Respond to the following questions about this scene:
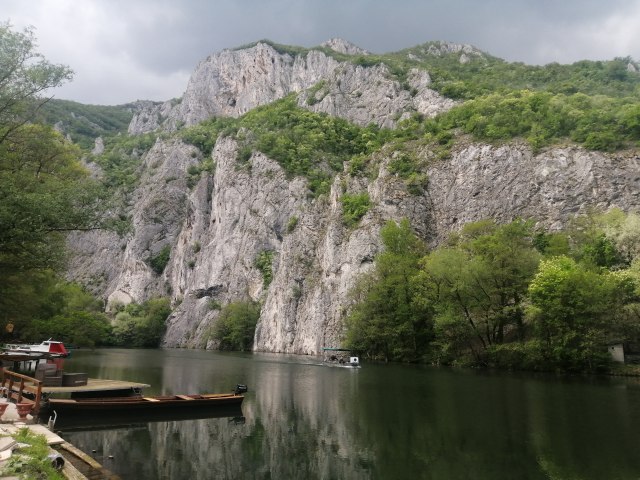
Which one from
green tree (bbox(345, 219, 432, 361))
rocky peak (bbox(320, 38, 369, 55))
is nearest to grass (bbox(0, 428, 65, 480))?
green tree (bbox(345, 219, 432, 361))

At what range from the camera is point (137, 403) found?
22.1 m

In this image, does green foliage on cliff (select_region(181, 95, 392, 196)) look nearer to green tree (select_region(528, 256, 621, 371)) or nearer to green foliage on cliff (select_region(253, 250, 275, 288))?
green foliage on cliff (select_region(253, 250, 275, 288))

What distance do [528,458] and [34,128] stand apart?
2795cm

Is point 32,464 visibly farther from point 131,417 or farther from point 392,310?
point 392,310

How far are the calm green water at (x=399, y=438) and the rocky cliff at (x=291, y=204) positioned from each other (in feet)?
138

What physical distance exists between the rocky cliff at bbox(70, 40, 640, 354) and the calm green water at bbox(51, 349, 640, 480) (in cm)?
4199

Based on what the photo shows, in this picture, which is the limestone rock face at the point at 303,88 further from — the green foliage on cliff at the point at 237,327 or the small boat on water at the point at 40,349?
the small boat on water at the point at 40,349

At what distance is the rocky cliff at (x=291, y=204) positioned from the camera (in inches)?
2606

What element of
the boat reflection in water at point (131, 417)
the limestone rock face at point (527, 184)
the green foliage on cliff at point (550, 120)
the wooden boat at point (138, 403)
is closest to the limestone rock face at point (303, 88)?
the green foliage on cliff at point (550, 120)

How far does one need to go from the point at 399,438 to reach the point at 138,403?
12.6 metres

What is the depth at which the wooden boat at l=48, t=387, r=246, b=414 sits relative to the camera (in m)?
20.9

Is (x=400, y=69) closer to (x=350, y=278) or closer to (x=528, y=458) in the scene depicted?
(x=350, y=278)

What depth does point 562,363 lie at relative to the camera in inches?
1587

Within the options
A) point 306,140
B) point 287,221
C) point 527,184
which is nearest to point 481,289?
point 527,184
